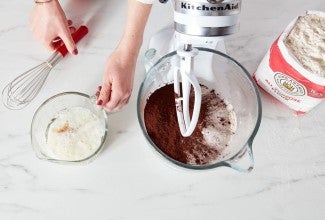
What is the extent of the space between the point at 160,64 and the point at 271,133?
0.26m

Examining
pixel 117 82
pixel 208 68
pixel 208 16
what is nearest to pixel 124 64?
pixel 117 82

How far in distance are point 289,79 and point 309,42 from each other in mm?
76

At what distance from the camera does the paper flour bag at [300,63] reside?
0.68 metres

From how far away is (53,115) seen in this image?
755 millimetres

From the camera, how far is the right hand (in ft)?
2.60

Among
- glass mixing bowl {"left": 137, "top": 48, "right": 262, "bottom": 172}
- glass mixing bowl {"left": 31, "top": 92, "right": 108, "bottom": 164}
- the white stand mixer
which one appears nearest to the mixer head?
the white stand mixer

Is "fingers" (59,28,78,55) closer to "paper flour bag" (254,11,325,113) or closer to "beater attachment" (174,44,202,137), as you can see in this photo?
"beater attachment" (174,44,202,137)

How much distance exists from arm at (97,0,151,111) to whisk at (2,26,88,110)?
0.42ft

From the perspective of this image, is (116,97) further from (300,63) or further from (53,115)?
(300,63)

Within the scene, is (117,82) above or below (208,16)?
below

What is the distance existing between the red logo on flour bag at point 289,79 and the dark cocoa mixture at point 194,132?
12cm

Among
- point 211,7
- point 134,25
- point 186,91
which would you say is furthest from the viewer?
point 134,25

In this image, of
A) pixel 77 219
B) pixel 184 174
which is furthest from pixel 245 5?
pixel 77 219

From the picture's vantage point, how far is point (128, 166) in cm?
73
